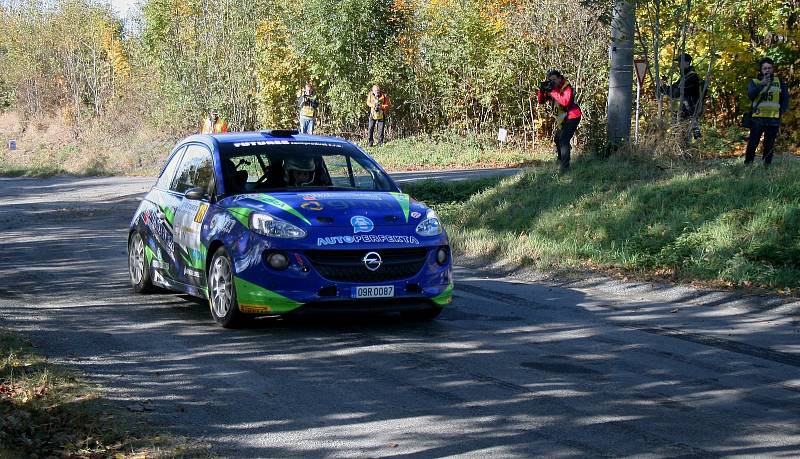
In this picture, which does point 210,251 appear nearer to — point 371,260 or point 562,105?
point 371,260

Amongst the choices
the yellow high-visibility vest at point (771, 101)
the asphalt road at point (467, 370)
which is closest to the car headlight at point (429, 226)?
the asphalt road at point (467, 370)

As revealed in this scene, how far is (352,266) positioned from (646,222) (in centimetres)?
597

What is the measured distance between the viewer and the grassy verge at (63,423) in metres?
5.62

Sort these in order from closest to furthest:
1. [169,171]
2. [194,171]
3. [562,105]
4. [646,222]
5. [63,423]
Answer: [63,423] → [194,171] → [169,171] → [646,222] → [562,105]

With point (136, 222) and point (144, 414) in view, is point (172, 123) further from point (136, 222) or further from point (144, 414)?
point (144, 414)

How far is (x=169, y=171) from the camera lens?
1129 cm

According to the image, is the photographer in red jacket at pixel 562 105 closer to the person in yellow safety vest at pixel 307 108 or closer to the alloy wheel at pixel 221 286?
the alloy wheel at pixel 221 286

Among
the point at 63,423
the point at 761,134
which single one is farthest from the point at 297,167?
the point at 761,134

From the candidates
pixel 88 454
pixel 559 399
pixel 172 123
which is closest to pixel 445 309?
pixel 559 399

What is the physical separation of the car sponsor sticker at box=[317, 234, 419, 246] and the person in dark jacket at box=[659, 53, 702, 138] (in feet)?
31.4

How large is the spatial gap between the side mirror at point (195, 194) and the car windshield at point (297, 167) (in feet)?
0.81

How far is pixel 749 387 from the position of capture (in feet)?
23.5

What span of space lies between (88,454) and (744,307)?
677 cm

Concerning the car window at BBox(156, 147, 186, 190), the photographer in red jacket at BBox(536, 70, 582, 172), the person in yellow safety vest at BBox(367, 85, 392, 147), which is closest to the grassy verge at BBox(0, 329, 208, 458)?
the car window at BBox(156, 147, 186, 190)
